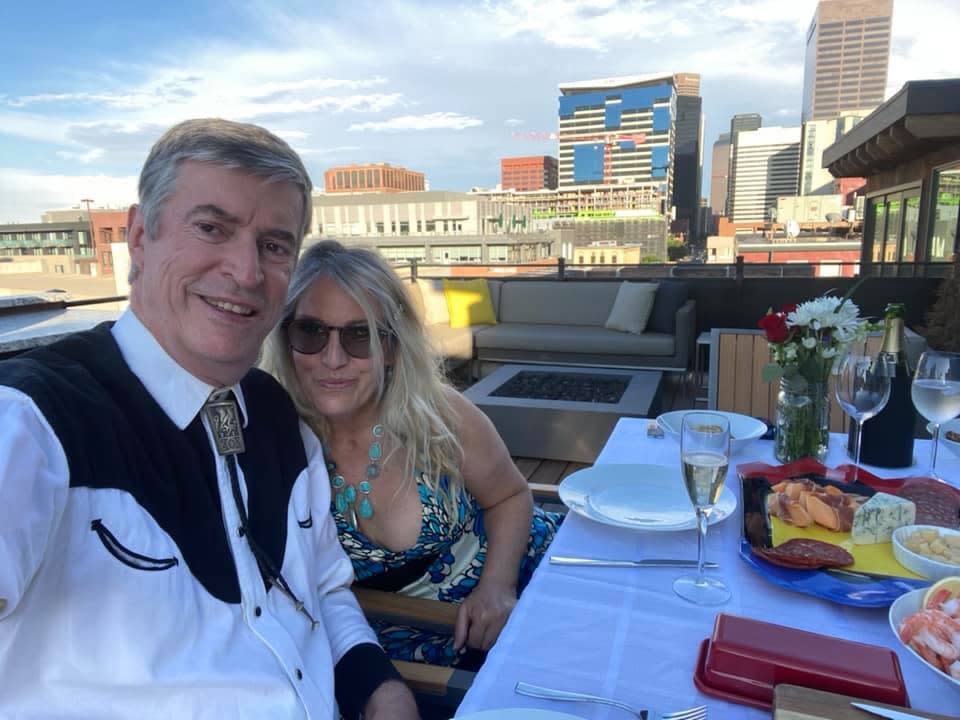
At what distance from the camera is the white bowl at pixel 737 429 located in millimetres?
1556

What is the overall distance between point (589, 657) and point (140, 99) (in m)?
43.8

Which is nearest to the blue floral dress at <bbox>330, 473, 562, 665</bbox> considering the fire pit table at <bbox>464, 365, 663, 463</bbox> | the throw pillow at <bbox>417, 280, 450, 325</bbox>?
the fire pit table at <bbox>464, 365, 663, 463</bbox>

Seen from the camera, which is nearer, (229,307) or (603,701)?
(603,701)

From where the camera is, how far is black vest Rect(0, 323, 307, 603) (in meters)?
0.75

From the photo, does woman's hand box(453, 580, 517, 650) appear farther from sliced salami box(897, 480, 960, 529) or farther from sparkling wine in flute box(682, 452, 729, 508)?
sliced salami box(897, 480, 960, 529)

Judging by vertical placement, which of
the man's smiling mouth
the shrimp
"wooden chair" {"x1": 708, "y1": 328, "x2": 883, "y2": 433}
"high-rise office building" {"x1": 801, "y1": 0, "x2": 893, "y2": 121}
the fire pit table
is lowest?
the fire pit table

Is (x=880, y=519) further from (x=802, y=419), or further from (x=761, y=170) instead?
(x=761, y=170)

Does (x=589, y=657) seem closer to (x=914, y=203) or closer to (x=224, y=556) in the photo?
(x=224, y=556)

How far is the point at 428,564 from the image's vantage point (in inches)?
52.6

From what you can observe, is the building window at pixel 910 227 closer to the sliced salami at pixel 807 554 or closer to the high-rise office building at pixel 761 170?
the sliced salami at pixel 807 554

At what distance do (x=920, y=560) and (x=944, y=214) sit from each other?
28.7 ft

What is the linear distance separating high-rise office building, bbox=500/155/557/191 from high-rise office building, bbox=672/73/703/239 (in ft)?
83.2

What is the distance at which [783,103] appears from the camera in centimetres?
11812

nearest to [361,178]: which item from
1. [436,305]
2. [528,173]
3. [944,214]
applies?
[528,173]
